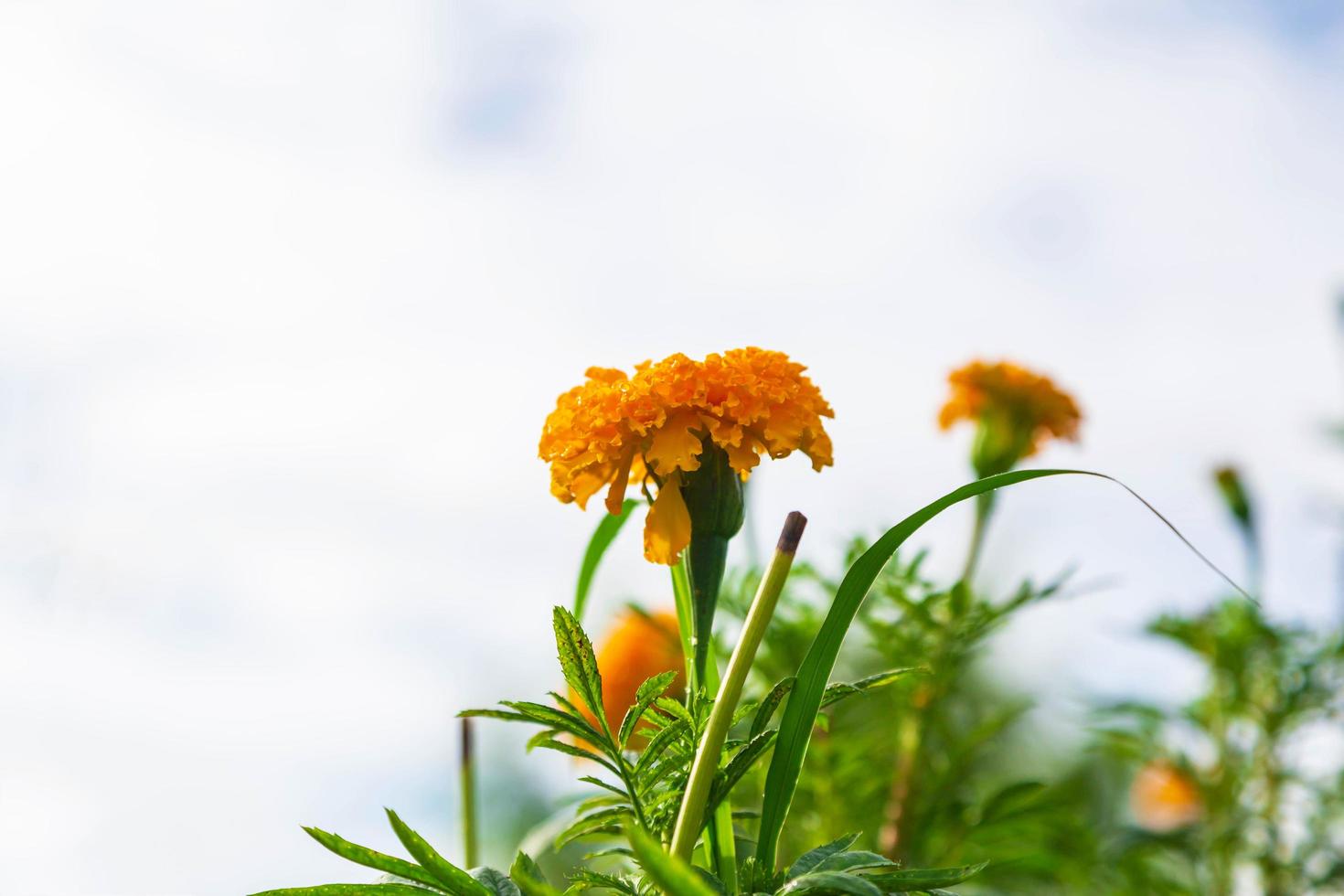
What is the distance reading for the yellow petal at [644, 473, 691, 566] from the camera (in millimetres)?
654

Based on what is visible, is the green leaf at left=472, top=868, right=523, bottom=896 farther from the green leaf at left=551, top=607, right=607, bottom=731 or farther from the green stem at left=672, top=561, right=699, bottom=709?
the green stem at left=672, top=561, right=699, bottom=709

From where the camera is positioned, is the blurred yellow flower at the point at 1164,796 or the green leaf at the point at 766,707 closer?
the green leaf at the point at 766,707

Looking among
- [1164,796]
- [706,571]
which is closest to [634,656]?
[706,571]

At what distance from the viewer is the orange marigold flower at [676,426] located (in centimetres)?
64

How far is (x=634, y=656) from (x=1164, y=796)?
127 cm

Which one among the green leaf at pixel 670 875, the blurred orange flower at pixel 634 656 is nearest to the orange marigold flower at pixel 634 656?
the blurred orange flower at pixel 634 656

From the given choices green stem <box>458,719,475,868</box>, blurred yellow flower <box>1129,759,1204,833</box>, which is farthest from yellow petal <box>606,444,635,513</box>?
blurred yellow flower <box>1129,759,1204,833</box>

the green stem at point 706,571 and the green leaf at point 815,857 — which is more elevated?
the green stem at point 706,571

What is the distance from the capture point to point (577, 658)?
0.55m

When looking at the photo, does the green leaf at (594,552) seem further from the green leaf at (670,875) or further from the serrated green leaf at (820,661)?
the green leaf at (670,875)

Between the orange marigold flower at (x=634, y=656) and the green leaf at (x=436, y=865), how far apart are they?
1.72 ft

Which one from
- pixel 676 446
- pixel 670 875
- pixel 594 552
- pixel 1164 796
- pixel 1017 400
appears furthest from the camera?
pixel 1164 796

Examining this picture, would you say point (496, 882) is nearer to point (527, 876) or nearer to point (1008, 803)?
point (527, 876)

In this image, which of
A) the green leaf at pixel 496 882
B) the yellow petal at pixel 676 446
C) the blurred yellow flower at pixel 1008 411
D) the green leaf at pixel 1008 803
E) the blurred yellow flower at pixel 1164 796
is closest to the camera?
the green leaf at pixel 496 882
